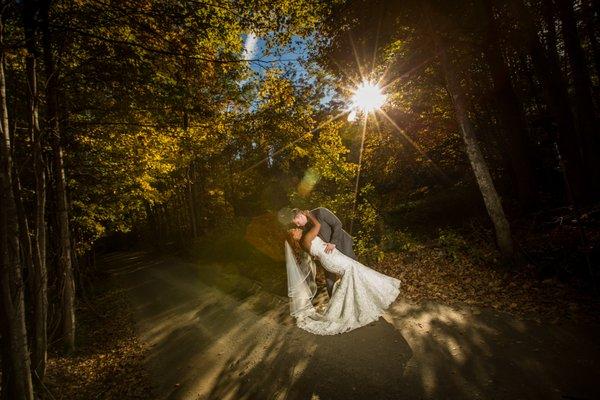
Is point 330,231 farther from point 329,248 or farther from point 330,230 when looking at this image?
point 329,248

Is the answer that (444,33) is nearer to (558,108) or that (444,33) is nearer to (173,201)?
(558,108)

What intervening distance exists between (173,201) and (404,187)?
84.8ft

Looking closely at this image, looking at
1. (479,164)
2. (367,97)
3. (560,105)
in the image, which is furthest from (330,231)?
(560,105)

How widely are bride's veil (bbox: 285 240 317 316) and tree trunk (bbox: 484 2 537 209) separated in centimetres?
902

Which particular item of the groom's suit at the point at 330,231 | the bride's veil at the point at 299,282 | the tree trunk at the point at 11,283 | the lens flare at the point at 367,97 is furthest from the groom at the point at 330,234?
the lens flare at the point at 367,97

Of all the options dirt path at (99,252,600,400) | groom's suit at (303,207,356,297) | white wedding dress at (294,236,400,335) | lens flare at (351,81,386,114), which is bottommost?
dirt path at (99,252,600,400)

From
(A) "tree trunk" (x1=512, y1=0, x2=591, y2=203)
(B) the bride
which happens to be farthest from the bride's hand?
(A) "tree trunk" (x1=512, y1=0, x2=591, y2=203)

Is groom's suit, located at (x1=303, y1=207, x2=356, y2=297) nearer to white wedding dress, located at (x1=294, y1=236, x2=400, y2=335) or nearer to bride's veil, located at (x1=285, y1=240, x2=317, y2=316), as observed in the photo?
white wedding dress, located at (x1=294, y1=236, x2=400, y2=335)

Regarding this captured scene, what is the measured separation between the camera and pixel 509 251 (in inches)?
323

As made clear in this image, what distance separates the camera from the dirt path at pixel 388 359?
4.39m

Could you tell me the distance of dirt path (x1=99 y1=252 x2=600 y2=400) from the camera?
4.39 meters

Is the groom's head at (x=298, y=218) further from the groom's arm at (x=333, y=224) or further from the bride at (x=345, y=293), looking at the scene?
the groom's arm at (x=333, y=224)

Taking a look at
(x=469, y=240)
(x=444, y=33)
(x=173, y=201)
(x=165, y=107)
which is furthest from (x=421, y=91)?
(x=173, y=201)

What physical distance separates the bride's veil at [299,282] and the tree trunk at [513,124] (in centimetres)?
902
